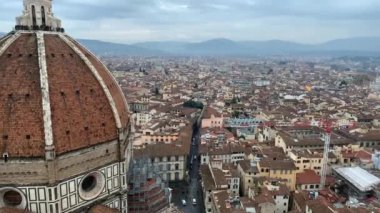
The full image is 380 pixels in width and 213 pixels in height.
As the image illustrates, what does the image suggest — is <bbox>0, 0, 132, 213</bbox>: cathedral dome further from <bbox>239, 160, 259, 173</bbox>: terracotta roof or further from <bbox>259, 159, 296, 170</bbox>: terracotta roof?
<bbox>259, 159, 296, 170</bbox>: terracotta roof

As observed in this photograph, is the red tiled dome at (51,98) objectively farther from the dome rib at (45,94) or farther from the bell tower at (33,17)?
the bell tower at (33,17)

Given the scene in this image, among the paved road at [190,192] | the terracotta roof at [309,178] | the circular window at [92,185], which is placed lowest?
the paved road at [190,192]

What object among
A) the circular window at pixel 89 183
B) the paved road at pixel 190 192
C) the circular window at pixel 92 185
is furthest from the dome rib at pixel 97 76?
the paved road at pixel 190 192

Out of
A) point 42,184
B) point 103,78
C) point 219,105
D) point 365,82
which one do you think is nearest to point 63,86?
point 103,78

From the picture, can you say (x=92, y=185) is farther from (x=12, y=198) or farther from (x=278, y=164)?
(x=278, y=164)

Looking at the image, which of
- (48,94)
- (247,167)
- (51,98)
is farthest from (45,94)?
(247,167)

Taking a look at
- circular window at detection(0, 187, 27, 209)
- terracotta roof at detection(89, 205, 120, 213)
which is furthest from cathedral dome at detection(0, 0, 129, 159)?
terracotta roof at detection(89, 205, 120, 213)

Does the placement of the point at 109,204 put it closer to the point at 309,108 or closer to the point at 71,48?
the point at 71,48
